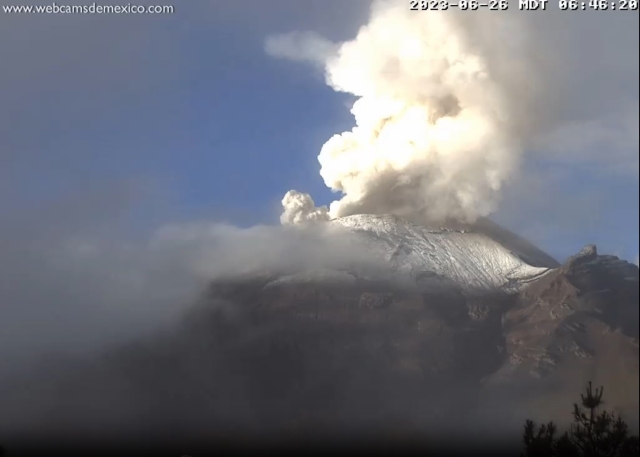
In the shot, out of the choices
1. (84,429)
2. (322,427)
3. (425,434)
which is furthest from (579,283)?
(84,429)

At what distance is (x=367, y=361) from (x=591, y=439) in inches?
2354

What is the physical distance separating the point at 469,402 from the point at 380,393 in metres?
9.09

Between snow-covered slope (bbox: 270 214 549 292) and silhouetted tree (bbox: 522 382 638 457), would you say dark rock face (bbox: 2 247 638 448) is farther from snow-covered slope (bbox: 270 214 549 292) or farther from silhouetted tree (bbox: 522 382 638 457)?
silhouetted tree (bbox: 522 382 638 457)

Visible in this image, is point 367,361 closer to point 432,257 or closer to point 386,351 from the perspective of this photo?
point 386,351

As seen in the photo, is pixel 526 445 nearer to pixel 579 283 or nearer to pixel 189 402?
pixel 579 283

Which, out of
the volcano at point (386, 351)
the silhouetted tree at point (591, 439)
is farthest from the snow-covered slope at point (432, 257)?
the silhouetted tree at point (591, 439)

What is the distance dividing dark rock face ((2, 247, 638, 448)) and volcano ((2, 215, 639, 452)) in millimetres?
181

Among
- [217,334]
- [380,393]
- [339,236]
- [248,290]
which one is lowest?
[380,393]

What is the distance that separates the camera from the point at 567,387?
47375 mm

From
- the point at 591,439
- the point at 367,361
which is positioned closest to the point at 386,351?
the point at 367,361

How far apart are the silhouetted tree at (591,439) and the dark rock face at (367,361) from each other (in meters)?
31.5

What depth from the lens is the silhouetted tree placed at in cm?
1318

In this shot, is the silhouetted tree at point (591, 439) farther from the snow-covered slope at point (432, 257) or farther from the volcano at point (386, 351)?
the snow-covered slope at point (432, 257)

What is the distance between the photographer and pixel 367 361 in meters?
72.4
